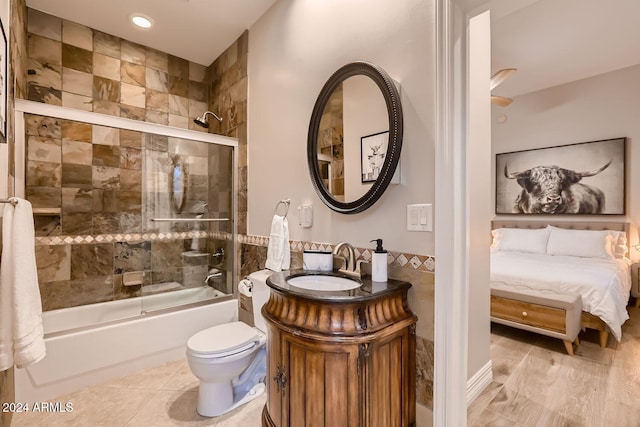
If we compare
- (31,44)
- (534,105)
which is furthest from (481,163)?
(31,44)

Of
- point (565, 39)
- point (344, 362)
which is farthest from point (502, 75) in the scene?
point (344, 362)

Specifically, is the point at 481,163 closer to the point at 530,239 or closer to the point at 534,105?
the point at 530,239

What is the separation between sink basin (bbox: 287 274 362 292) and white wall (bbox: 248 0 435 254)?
25 cm

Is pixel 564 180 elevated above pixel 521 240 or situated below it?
above

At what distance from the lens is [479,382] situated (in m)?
1.92

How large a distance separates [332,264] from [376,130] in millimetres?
803

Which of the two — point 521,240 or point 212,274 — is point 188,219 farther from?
point 521,240

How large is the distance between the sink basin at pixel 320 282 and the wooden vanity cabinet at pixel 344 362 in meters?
0.21

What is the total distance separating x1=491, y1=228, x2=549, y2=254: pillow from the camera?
3856 millimetres

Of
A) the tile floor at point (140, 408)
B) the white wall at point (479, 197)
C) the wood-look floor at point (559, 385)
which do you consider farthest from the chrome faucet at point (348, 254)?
the wood-look floor at point (559, 385)

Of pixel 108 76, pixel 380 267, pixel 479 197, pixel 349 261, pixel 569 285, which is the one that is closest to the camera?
pixel 380 267

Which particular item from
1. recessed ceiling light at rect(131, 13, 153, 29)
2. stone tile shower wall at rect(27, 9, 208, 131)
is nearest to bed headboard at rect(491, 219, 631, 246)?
stone tile shower wall at rect(27, 9, 208, 131)

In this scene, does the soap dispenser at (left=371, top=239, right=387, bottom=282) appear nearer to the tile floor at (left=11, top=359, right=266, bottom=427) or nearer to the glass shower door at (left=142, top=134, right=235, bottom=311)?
the tile floor at (left=11, top=359, right=266, bottom=427)

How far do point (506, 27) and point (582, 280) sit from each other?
2.37 metres
